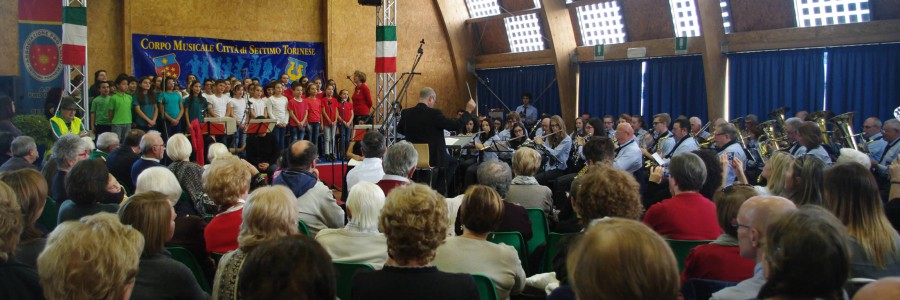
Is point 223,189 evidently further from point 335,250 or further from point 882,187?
point 882,187

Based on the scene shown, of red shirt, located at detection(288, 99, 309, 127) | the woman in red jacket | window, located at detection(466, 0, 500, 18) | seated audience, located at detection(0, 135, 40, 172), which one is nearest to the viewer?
seated audience, located at detection(0, 135, 40, 172)

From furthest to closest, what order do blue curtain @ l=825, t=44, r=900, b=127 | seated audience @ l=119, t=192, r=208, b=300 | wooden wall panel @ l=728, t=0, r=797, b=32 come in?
wooden wall panel @ l=728, t=0, r=797, b=32, blue curtain @ l=825, t=44, r=900, b=127, seated audience @ l=119, t=192, r=208, b=300

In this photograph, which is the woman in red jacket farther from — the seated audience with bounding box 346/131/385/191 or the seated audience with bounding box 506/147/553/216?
the seated audience with bounding box 506/147/553/216

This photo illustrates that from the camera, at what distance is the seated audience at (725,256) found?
2861 millimetres

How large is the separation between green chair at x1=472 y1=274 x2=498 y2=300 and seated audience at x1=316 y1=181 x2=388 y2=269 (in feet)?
2.02

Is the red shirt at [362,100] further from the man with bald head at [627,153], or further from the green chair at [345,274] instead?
the green chair at [345,274]

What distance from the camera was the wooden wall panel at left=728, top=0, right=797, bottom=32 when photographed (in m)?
11.7

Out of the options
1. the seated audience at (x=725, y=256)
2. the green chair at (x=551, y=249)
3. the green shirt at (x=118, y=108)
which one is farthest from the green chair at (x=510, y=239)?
the green shirt at (x=118, y=108)

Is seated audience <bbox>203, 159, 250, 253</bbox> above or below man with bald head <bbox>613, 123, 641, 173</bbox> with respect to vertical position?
below

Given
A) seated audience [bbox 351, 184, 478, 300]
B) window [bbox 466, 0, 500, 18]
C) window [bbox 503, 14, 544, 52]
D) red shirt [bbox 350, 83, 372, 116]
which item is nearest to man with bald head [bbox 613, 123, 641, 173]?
seated audience [bbox 351, 184, 478, 300]

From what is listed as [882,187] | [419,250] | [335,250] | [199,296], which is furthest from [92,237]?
[882,187]

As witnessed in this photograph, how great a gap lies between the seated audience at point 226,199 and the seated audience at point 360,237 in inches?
16.5

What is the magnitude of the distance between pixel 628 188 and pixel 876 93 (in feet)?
31.2

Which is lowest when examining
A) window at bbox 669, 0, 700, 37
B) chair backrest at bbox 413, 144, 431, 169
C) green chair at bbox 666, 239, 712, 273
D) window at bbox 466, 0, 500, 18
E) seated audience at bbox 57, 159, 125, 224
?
green chair at bbox 666, 239, 712, 273
